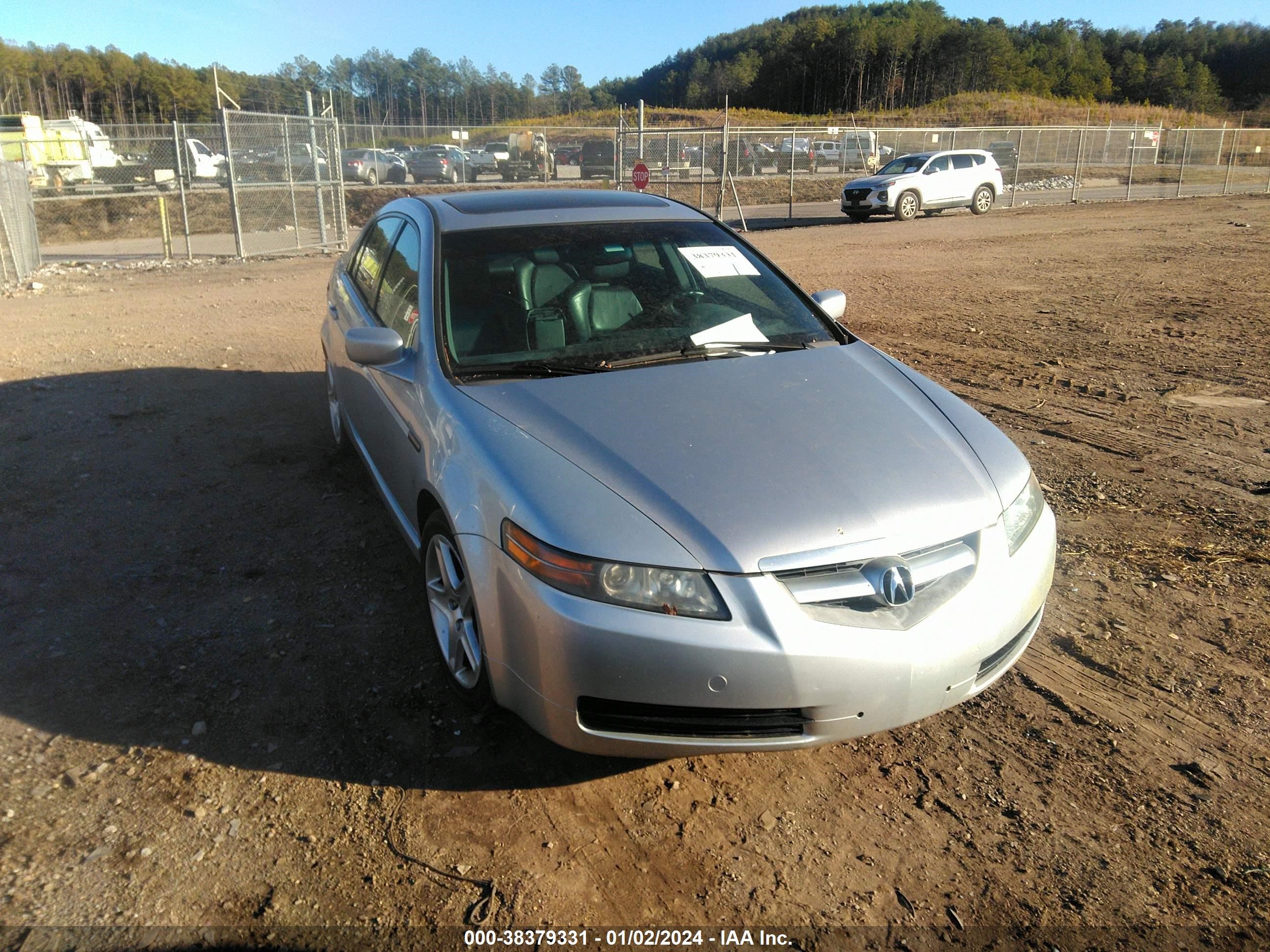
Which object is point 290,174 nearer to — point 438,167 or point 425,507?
point 438,167

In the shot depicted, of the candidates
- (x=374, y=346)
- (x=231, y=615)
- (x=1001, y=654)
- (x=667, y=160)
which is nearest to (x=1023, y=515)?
(x=1001, y=654)

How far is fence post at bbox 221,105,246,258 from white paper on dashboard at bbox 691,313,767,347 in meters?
14.9

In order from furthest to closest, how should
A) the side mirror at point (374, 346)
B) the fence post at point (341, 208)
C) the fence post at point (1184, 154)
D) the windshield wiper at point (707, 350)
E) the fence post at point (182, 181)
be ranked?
the fence post at point (1184, 154) → the fence post at point (341, 208) → the fence post at point (182, 181) → the side mirror at point (374, 346) → the windshield wiper at point (707, 350)

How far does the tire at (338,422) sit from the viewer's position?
5.52m

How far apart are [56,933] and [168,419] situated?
5.03 meters

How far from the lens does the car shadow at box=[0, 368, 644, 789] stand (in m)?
3.10

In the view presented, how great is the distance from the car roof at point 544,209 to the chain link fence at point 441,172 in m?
12.6

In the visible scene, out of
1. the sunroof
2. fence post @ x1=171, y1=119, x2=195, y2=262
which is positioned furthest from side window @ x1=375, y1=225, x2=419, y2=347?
fence post @ x1=171, y1=119, x2=195, y2=262

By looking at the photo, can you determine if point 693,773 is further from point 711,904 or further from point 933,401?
point 933,401

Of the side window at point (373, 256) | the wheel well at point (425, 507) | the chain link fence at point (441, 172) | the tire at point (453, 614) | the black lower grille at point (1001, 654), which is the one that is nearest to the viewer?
the black lower grille at point (1001, 654)

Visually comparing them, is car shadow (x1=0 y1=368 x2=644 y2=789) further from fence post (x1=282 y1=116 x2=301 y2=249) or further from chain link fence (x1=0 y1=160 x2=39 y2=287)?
fence post (x1=282 y1=116 x2=301 y2=249)

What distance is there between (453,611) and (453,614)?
12mm

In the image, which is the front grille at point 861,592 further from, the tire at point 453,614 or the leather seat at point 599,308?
the leather seat at point 599,308

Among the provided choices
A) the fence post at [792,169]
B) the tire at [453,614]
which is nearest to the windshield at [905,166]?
the fence post at [792,169]
